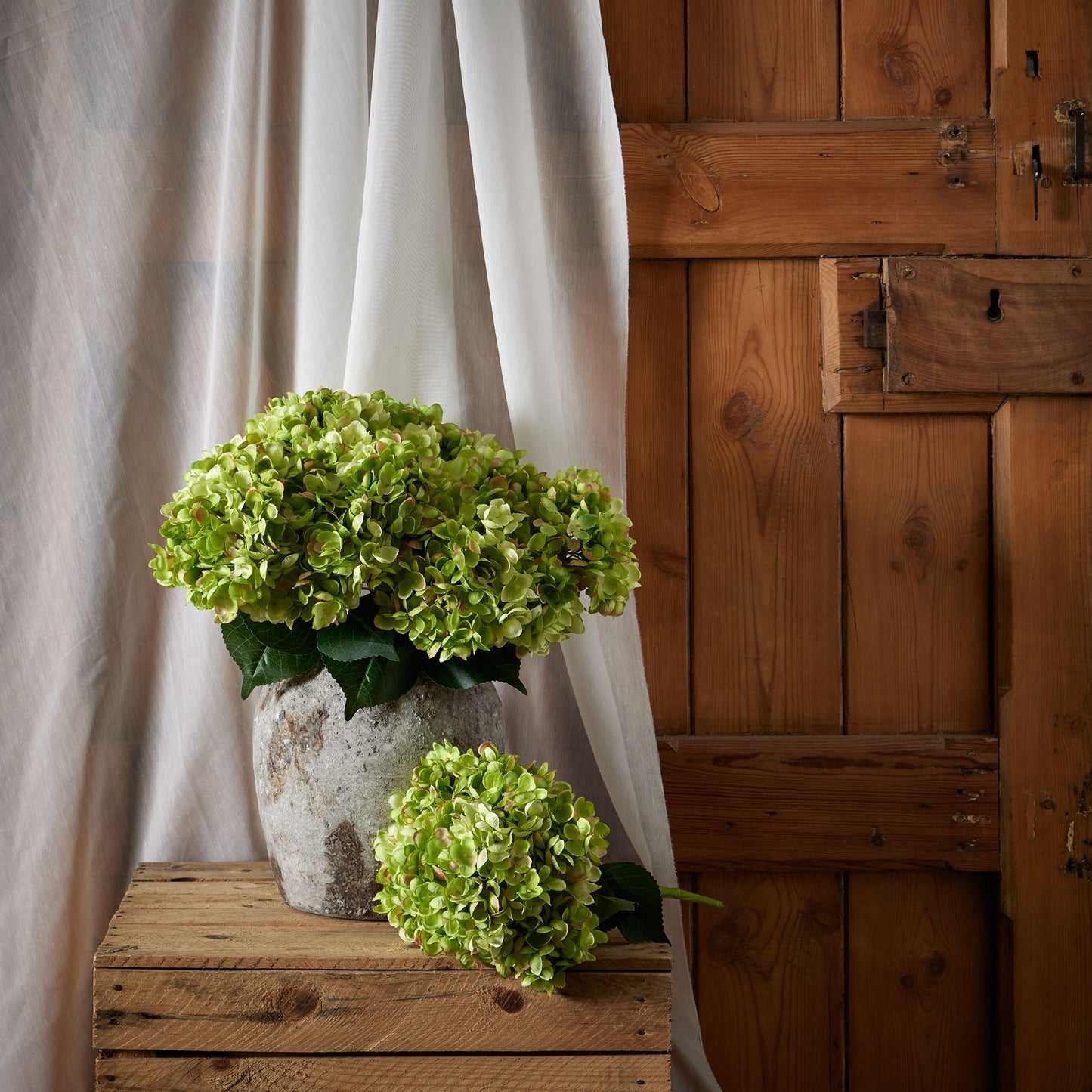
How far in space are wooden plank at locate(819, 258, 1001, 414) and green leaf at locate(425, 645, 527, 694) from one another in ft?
1.71

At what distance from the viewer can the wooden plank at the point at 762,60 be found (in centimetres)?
114

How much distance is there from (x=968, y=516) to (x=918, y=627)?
0.14 meters

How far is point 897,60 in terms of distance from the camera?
1.14 m

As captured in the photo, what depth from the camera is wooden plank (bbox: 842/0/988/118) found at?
3.75 feet

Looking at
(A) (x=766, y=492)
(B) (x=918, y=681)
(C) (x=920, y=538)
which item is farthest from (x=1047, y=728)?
(A) (x=766, y=492)

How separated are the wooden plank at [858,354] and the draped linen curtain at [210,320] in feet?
0.89

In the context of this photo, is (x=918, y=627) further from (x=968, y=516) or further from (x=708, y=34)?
(x=708, y=34)

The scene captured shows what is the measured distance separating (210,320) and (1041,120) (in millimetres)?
929

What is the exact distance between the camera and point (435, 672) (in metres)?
0.82

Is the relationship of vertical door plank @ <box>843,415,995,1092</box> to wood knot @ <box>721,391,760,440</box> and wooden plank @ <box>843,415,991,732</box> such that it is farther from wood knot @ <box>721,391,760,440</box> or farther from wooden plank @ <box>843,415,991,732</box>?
wood knot @ <box>721,391,760,440</box>

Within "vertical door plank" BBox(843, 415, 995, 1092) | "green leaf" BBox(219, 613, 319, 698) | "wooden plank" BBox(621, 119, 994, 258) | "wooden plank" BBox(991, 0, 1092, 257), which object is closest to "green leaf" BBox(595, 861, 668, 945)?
"green leaf" BBox(219, 613, 319, 698)

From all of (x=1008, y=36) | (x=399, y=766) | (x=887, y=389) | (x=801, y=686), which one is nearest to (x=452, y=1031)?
(x=399, y=766)

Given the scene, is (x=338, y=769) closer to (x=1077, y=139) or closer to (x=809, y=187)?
(x=809, y=187)

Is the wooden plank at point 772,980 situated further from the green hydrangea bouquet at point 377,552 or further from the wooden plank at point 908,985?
the green hydrangea bouquet at point 377,552
